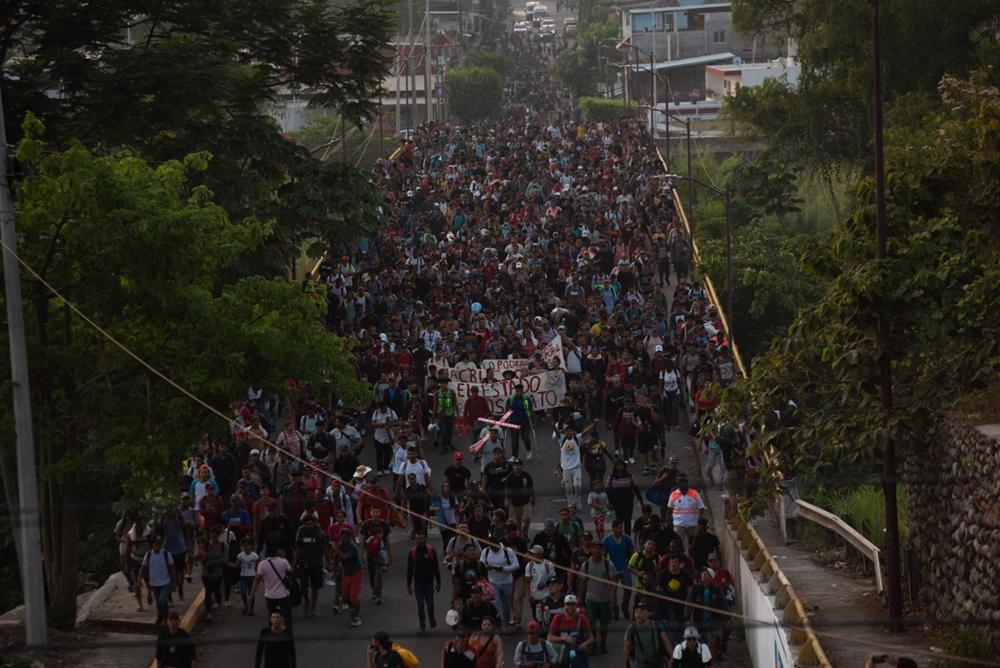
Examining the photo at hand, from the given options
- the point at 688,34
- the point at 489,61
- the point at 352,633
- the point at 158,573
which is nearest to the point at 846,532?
the point at 352,633

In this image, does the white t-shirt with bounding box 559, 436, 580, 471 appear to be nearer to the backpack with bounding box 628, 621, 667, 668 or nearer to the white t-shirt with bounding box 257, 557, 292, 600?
the white t-shirt with bounding box 257, 557, 292, 600

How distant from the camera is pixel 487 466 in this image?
1980 centimetres

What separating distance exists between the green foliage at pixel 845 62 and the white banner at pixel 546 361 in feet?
54.3

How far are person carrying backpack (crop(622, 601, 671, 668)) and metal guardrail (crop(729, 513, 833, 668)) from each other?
1.07m

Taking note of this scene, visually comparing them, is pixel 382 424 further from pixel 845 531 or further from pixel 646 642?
pixel 646 642

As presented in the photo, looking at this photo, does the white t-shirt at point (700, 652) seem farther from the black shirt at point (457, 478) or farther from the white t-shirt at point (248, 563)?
the black shirt at point (457, 478)

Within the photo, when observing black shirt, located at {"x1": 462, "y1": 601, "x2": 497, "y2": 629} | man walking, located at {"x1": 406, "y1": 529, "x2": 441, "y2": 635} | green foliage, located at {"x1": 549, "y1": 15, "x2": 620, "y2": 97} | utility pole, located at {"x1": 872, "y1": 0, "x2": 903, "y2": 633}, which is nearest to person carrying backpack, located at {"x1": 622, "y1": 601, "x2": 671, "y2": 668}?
black shirt, located at {"x1": 462, "y1": 601, "x2": 497, "y2": 629}

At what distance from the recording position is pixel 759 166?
49.7m

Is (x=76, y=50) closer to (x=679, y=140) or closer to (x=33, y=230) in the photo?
(x=33, y=230)

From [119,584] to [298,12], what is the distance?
14038 mm

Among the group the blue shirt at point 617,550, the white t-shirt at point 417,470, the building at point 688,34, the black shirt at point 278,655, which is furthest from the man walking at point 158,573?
the building at point 688,34

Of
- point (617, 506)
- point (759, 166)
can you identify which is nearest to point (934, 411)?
point (617, 506)

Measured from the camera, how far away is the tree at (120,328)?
57.3ft

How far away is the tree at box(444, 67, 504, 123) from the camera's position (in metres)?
96.8
